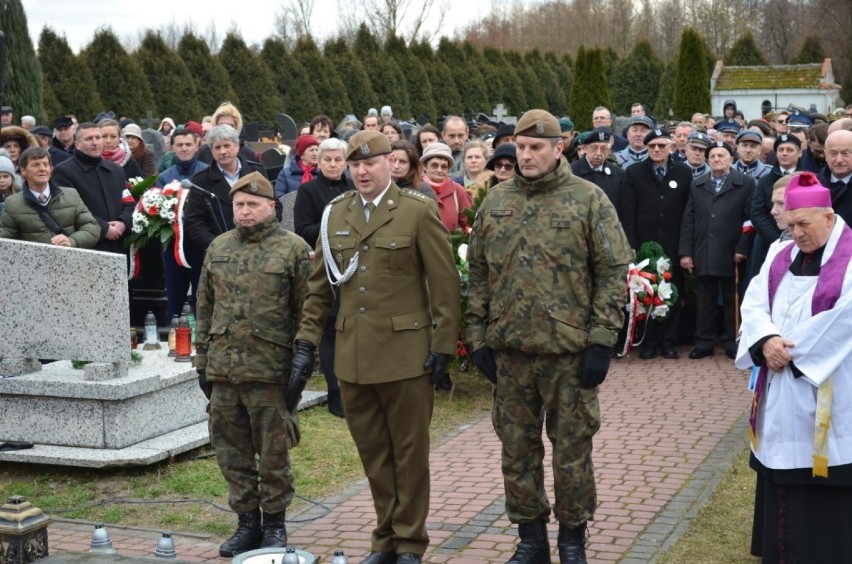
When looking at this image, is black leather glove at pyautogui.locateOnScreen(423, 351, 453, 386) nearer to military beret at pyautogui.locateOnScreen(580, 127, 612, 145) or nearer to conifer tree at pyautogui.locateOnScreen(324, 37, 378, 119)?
military beret at pyautogui.locateOnScreen(580, 127, 612, 145)

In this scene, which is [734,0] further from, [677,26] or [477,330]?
[477,330]

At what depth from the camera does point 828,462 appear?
17.6 ft

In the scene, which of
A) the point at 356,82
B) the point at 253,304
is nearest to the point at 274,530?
the point at 253,304

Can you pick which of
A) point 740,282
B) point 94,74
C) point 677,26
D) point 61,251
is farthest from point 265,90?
point 677,26

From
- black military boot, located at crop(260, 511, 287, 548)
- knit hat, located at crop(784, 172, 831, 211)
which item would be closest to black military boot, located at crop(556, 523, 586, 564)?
black military boot, located at crop(260, 511, 287, 548)

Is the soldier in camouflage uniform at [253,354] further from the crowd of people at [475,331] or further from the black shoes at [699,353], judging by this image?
the black shoes at [699,353]

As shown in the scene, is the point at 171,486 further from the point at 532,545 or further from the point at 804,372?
the point at 804,372

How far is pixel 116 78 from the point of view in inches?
1077

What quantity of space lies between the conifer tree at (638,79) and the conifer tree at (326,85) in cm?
1488

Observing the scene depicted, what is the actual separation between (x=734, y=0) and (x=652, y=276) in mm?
70011

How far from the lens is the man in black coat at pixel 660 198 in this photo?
1153 centimetres

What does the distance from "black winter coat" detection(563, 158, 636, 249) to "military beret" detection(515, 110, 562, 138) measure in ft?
18.8

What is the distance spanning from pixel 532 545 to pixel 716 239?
602 cm

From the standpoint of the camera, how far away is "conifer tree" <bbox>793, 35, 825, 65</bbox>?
2188 inches
